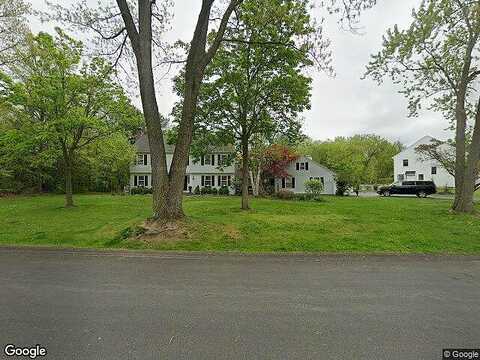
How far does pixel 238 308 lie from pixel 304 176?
31663 mm

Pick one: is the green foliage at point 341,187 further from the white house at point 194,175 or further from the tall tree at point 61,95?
the tall tree at point 61,95

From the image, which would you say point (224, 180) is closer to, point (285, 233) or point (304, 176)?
point (304, 176)

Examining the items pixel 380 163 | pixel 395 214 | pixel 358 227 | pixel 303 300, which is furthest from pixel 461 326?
pixel 380 163

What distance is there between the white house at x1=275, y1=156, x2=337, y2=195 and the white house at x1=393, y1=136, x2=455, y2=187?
18.2 m

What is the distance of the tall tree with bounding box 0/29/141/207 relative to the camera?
13852mm

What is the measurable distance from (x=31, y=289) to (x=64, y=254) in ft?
9.16

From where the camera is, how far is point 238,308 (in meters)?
3.89

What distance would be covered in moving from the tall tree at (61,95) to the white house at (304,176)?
2163 cm

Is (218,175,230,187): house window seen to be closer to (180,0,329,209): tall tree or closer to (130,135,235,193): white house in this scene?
(130,135,235,193): white house

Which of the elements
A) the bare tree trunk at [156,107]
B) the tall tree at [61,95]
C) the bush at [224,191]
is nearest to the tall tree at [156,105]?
the bare tree trunk at [156,107]

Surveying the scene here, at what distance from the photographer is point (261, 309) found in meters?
3.86

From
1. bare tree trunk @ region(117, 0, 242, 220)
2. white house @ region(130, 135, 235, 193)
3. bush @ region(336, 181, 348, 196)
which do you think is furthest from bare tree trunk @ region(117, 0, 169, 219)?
bush @ region(336, 181, 348, 196)

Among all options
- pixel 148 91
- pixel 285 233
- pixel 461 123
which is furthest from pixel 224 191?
pixel 148 91

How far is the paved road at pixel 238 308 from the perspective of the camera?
291cm
